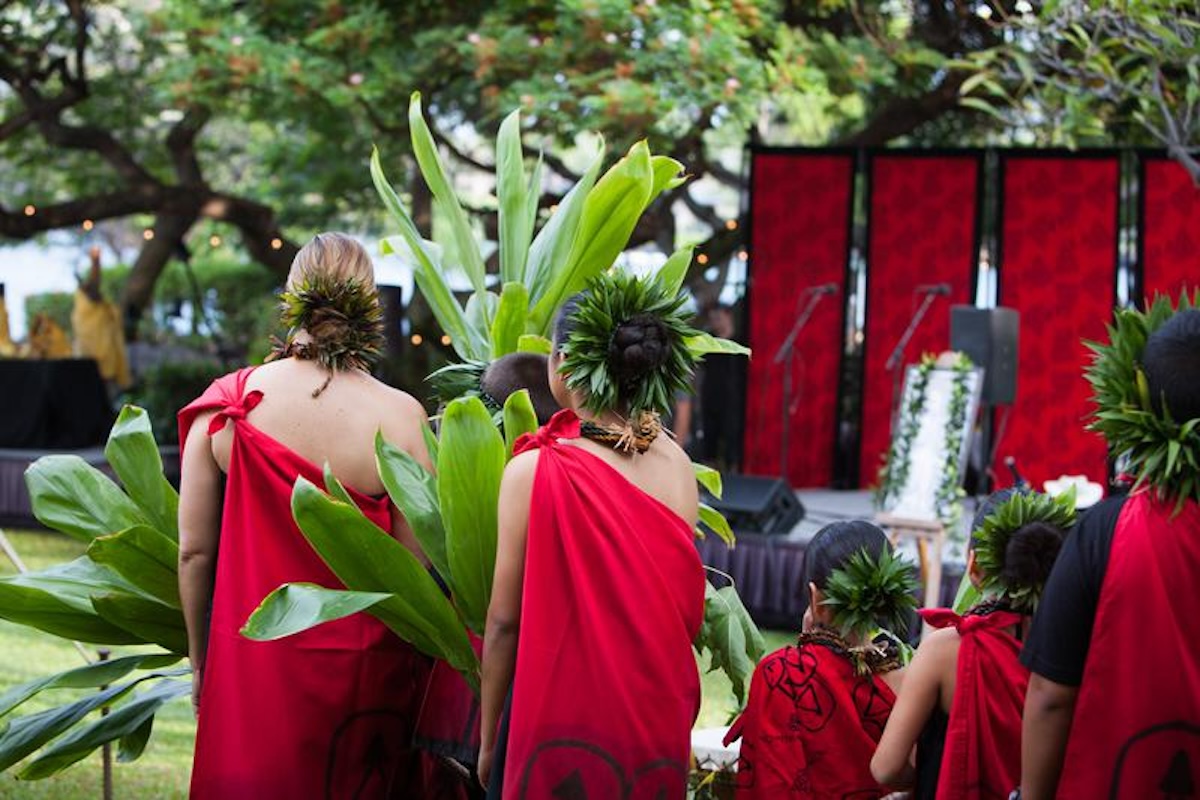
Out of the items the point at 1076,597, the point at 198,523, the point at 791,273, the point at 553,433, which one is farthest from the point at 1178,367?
the point at 791,273

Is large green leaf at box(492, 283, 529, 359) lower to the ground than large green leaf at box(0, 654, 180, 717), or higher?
higher

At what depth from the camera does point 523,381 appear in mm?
3090

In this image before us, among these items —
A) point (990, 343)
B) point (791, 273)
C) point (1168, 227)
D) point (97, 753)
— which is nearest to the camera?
point (97, 753)

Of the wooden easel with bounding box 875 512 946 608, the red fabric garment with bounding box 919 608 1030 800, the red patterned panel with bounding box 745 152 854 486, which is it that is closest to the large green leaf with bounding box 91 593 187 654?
the red fabric garment with bounding box 919 608 1030 800

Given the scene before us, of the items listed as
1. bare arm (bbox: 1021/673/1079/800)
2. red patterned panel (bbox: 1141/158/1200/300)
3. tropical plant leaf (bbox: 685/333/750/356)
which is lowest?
bare arm (bbox: 1021/673/1079/800)

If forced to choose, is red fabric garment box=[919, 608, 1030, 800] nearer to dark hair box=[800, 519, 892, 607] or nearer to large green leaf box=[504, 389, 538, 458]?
dark hair box=[800, 519, 892, 607]

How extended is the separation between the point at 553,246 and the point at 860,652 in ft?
3.39

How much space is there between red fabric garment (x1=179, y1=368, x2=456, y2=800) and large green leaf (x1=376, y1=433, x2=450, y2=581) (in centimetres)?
17

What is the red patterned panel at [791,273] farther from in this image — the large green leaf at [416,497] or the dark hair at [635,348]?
the dark hair at [635,348]

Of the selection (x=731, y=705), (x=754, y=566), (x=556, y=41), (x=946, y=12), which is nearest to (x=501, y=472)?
(x=731, y=705)

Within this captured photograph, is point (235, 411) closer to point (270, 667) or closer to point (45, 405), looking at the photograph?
point (270, 667)

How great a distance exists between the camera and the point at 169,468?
10945 millimetres

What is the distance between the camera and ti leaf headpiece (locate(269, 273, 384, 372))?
2955 mm

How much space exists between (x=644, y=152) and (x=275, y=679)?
114 centimetres
